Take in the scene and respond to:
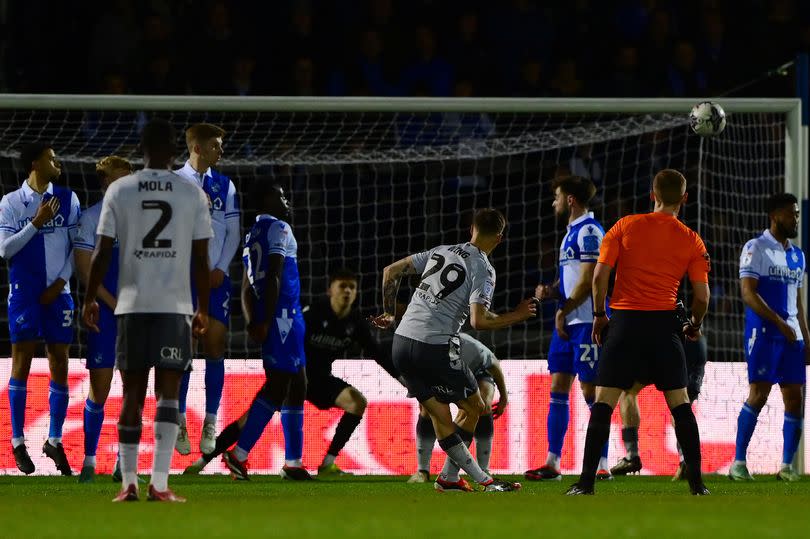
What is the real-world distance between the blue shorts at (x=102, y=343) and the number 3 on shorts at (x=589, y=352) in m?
3.08

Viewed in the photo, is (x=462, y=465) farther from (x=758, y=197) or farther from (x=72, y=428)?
(x=758, y=197)

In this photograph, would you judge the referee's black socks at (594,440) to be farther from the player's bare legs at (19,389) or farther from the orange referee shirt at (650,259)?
the player's bare legs at (19,389)

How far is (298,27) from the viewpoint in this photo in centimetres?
1487

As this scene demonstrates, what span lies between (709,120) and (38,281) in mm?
4868

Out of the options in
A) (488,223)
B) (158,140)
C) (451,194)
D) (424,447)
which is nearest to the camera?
(158,140)

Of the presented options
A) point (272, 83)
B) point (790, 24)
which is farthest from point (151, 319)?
point (790, 24)

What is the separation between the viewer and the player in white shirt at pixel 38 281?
9477 millimetres

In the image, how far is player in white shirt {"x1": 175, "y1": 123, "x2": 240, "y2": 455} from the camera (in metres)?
9.10

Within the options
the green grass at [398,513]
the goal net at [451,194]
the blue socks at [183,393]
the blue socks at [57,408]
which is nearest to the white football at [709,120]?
the goal net at [451,194]

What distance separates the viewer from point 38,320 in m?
9.51

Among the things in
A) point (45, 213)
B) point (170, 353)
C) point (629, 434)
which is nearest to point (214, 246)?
point (45, 213)

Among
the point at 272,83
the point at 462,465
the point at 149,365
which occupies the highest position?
the point at 272,83

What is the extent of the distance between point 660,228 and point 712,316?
5.67 m

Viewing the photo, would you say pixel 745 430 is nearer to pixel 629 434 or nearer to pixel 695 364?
pixel 695 364
